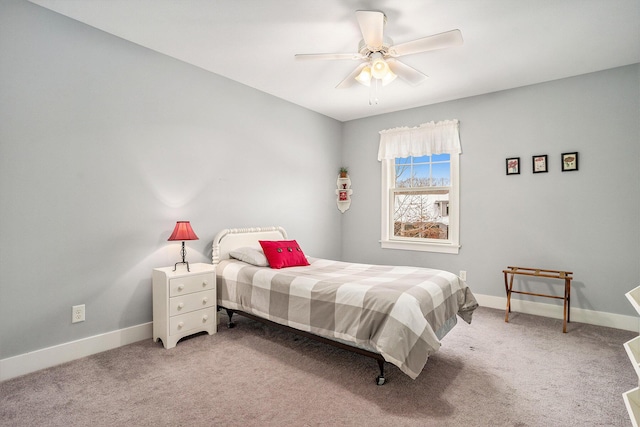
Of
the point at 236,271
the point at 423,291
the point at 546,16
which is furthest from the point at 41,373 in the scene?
the point at 546,16

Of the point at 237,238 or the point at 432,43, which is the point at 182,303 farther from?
the point at 432,43

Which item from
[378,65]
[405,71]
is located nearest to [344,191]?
[405,71]

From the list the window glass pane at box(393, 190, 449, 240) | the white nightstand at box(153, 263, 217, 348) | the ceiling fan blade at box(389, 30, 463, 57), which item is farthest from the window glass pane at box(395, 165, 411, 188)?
the white nightstand at box(153, 263, 217, 348)

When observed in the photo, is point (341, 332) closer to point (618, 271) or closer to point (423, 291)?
point (423, 291)

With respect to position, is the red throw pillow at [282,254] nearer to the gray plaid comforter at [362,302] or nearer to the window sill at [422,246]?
the gray plaid comforter at [362,302]

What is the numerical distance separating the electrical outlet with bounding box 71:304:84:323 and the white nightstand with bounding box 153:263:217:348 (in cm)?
53

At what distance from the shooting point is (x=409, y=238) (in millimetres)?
4699

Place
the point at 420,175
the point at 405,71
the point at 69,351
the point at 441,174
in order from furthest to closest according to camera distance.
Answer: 1. the point at 420,175
2. the point at 441,174
3. the point at 405,71
4. the point at 69,351

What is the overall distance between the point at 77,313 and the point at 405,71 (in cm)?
337

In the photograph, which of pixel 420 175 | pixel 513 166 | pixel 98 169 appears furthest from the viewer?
pixel 420 175

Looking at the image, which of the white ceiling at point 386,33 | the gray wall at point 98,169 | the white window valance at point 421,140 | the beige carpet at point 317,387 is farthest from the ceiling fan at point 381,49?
the beige carpet at point 317,387

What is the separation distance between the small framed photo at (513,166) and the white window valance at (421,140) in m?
0.60

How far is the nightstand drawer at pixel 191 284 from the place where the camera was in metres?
2.69

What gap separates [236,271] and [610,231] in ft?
12.7
